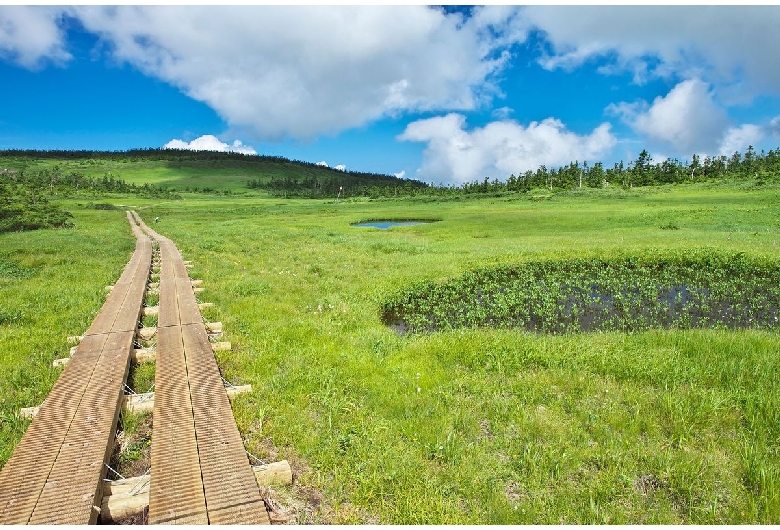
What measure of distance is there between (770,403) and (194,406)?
9.41 metres

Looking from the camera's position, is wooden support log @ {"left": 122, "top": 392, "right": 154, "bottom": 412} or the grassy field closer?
the grassy field

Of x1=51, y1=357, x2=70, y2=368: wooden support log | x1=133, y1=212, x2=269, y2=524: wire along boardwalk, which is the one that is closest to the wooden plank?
x1=133, y1=212, x2=269, y2=524: wire along boardwalk

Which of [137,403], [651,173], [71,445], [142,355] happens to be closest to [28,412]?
[137,403]

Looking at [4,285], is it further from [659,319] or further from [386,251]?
[659,319]

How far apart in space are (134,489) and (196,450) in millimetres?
713

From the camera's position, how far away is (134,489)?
4695 mm

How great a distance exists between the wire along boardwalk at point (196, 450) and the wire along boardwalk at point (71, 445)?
1.92ft

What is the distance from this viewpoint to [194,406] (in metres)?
6.13

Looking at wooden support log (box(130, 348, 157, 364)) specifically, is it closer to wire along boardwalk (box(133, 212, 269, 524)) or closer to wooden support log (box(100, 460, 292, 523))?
wire along boardwalk (box(133, 212, 269, 524))

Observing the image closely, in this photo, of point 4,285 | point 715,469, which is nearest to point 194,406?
point 715,469

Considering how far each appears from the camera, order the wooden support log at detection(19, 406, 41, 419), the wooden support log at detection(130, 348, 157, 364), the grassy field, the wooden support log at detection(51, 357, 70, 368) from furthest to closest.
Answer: the wooden support log at detection(130, 348, 157, 364) < the wooden support log at detection(51, 357, 70, 368) < the wooden support log at detection(19, 406, 41, 419) < the grassy field

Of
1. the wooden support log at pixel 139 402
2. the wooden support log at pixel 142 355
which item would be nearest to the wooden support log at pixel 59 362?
the wooden support log at pixel 142 355

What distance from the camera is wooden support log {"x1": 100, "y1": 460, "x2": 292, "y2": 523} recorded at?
446cm

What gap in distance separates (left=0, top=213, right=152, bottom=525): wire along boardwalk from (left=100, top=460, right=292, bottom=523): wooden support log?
0.15 metres
